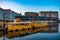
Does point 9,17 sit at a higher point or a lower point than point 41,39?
higher

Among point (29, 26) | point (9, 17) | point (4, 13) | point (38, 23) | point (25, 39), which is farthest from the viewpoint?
point (38, 23)

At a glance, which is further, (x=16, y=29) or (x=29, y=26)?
(x=29, y=26)

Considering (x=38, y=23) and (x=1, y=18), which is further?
(x=38, y=23)

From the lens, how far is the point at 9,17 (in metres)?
4.49

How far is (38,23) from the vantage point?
624cm

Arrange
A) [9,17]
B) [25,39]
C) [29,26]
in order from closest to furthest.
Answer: [25,39] → [9,17] → [29,26]

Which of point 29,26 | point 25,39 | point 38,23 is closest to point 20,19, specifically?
point 29,26

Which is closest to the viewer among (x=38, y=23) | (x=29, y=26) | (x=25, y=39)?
(x=25, y=39)

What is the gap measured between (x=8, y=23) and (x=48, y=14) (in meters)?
1.68

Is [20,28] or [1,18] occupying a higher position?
[1,18]

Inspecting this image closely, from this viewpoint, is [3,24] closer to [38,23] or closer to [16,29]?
[16,29]

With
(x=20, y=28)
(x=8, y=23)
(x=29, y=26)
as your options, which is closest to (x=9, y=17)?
(x=8, y=23)

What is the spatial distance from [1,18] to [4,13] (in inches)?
12.1

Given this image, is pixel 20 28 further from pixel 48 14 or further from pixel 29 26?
pixel 48 14
